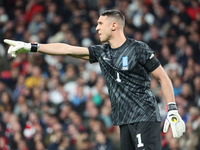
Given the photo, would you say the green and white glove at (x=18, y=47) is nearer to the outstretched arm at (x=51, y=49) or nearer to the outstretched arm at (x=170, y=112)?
the outstretched arm at (x=51, y=49)

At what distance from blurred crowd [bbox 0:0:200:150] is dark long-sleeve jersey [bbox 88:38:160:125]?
12.1 feet

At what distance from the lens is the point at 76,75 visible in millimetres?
8773

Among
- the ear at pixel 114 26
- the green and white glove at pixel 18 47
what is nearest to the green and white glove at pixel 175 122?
the ear at pixel 114 26

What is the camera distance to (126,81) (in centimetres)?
343

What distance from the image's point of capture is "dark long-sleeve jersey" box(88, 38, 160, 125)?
339 centimetres

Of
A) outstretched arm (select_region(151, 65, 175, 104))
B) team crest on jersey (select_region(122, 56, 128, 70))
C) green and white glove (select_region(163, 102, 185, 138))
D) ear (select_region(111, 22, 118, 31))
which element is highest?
ear (select_region(111, 22, 118, 31))

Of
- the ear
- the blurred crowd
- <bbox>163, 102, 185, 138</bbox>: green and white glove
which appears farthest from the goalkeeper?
the blurred crowd

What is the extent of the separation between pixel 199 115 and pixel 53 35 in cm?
523

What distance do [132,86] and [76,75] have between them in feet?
17.9

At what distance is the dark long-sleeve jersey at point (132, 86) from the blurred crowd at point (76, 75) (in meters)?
3.70

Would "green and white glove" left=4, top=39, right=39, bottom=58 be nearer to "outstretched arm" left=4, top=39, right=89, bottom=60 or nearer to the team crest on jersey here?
"outstretched arm" left=4, top=39, right=89, bottom=60

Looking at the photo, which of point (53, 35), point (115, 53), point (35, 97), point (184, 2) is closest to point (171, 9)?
point (184, 2)

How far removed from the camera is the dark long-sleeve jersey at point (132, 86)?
11.1 feet

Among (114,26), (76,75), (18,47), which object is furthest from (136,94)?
(76,75)
